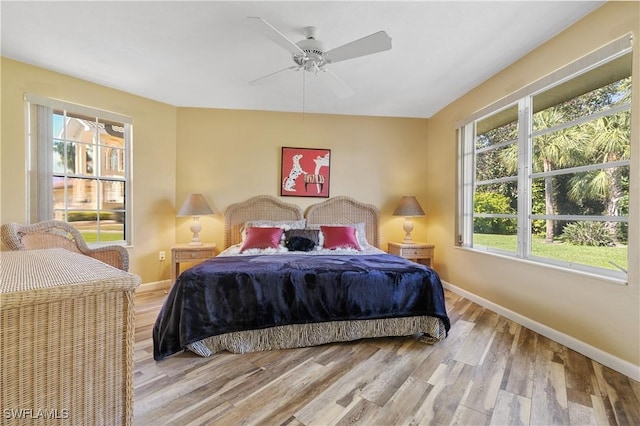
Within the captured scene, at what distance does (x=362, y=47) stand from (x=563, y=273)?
2.56 m

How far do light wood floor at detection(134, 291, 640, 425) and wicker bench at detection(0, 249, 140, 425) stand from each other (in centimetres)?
89

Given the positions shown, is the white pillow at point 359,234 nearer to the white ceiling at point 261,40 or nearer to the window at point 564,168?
the window at point 564,168

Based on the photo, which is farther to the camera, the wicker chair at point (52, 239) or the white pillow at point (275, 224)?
the white pillow at point (275, 224)

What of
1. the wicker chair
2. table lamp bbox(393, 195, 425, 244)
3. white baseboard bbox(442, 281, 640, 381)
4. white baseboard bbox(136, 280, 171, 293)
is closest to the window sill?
white baseboard bbox(442, 281, 640, 381)

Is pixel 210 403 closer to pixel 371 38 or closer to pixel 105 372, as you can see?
pixel 105 372

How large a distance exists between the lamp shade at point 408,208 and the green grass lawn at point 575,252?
112 centimetres

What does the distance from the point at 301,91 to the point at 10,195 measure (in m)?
3.34

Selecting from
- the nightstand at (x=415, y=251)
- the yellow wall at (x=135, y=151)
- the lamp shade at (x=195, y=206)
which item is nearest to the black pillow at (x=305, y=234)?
the lamp shade at (x=195, y=206)

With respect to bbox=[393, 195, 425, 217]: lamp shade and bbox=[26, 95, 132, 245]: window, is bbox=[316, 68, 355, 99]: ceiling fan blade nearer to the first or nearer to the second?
bbox=[393, 195, 425, 217]: lamp shade

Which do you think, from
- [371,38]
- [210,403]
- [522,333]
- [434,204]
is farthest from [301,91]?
[522,333]

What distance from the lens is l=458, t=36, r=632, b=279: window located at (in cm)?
212

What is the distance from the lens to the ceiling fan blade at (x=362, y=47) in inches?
76.1

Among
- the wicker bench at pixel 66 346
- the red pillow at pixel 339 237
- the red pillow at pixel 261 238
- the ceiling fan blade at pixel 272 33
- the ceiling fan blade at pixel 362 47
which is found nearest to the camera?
the wicker bench at pixel 66 346

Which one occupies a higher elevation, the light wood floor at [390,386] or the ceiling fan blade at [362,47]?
the ceiling fan blade at [362,47]
